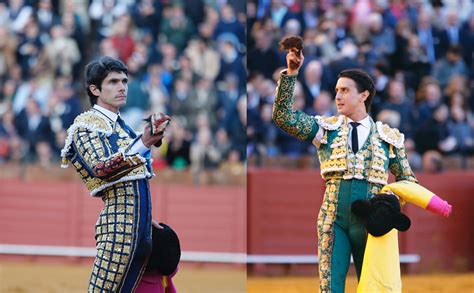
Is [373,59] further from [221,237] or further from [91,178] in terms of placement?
[91,178]

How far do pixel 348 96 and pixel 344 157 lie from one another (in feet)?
0.92

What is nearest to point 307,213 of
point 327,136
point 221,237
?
point 221,237

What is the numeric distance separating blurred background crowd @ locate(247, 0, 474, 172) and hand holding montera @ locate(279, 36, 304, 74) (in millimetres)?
4452

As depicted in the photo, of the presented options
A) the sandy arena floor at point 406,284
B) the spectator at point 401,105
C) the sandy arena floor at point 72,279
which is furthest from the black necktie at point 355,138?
the spectator at point 401,105

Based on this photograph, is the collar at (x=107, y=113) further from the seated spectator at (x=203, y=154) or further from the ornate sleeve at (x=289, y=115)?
the seated spectator at (x=203, y=154)

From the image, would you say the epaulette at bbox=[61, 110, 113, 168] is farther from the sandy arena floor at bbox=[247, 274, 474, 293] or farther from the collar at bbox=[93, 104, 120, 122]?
the sandy arena floor at bbox=[247, 274, 474, 293]

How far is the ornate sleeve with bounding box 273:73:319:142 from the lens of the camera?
4621 millimetres

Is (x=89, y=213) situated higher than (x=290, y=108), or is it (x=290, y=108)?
(x=290, y=108)

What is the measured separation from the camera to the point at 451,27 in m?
10.4

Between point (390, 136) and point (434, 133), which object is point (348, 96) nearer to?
point (390, 136)

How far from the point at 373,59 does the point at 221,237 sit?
7.85ft

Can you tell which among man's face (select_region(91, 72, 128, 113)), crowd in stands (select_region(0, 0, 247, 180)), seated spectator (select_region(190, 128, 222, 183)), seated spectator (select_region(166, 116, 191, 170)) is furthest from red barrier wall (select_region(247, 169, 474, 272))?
man's face (select_region(91, 72, 128, 113))

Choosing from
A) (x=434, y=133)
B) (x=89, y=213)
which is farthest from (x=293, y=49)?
(x=89, y=213)

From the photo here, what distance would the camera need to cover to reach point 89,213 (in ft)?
35.1
